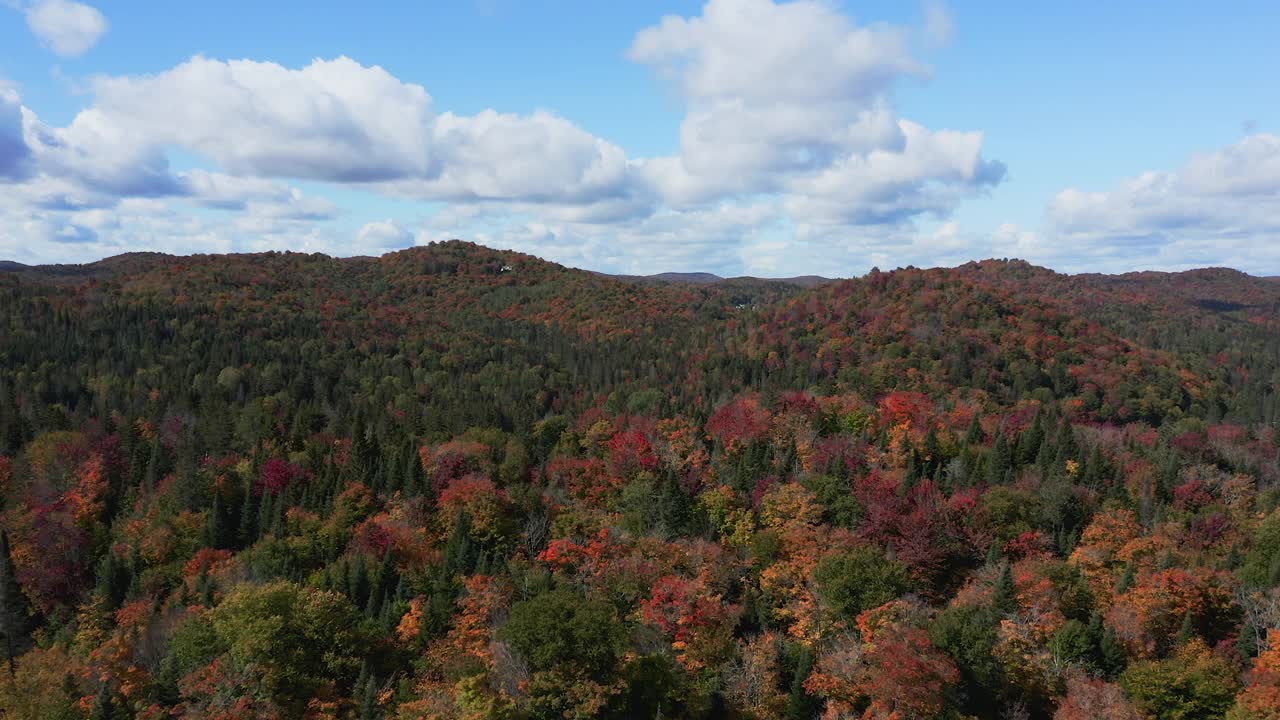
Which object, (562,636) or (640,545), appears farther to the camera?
(640,545)

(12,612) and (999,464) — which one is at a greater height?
(999,464)

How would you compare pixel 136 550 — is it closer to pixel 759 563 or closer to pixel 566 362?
pixel 759 563

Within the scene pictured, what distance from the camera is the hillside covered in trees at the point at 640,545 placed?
141 ft

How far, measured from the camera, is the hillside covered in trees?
42.9m

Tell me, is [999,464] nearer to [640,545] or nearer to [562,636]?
[640,545]

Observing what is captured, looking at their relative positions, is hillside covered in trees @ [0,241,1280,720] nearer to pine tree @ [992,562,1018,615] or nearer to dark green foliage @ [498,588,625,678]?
dark green foliage @ [498,588,625,678]

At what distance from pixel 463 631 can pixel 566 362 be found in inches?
4723

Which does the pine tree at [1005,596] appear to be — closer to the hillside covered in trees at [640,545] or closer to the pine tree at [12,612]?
the hillside covered in trees at [640,545]

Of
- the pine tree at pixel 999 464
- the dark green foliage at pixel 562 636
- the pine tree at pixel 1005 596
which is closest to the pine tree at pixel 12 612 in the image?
the dark green foliage at pixel 562 636

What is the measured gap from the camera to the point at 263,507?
7231cm

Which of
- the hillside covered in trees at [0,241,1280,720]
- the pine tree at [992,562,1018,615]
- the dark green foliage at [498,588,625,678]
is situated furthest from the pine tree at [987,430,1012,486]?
the dark green foliage at [498,588,625,678]

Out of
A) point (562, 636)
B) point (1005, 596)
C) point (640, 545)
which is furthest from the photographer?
point (640, 545)

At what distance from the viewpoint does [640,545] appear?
62.8m

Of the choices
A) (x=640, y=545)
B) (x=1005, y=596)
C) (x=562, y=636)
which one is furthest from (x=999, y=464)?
(x=562, y=636)
